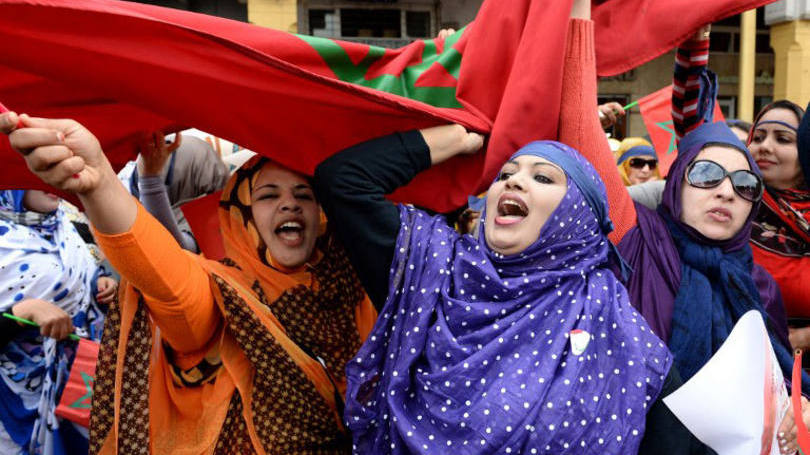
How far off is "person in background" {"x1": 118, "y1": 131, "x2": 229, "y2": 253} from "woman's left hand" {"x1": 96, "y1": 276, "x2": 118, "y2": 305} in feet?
2.57

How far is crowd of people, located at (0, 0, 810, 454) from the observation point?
1.56m

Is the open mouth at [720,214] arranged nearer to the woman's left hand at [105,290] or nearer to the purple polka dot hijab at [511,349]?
the purple polka dot hijab at [511,349]

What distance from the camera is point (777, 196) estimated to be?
269 centimetres

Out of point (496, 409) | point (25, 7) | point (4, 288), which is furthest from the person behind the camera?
point (4, 288)

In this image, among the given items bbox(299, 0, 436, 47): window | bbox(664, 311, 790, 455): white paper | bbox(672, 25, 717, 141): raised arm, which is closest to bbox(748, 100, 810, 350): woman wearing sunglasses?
bbox(672, 25, 717, 141): raised arm

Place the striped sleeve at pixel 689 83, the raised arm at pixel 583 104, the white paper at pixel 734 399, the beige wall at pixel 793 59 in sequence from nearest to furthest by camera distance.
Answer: the white paper at pixel 734 399 → the raised arm at pixel 583 104 → the striped sleeve at pixel 689 83 → the beige wall at pixel 793 59

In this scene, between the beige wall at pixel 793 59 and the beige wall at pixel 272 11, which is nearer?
the beige wall at pixel 272 11

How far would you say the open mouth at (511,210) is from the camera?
67.8 inches

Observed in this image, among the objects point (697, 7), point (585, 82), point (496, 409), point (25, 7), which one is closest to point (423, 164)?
point (585, 82)

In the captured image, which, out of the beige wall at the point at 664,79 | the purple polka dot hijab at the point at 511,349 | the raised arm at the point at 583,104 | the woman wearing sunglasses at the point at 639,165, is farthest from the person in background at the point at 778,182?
the beige wall at the point at 664,79

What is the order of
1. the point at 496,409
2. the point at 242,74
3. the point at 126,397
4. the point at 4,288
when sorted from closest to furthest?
the point at 496,409 → the point at 242,74 → the point at 126,397 → the point at 4,288

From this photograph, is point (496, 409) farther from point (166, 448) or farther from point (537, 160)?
point (166, 448)

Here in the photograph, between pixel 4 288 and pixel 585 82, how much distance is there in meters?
2.35

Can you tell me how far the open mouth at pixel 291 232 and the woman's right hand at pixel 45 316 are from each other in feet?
4.03
